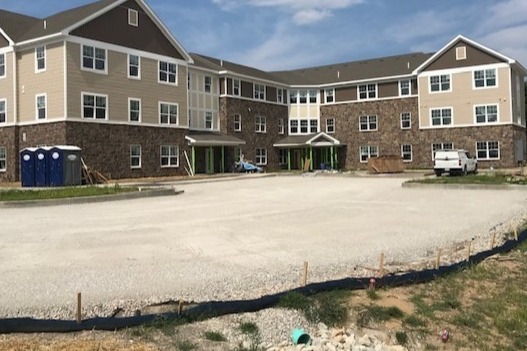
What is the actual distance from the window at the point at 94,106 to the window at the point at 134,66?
113 inches

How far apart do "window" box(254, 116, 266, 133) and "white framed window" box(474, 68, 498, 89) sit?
18196 millimetres

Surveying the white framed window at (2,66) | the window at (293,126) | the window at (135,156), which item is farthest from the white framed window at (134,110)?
the window at (293,126)

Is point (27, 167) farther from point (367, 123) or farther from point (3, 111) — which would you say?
point (367, 123)

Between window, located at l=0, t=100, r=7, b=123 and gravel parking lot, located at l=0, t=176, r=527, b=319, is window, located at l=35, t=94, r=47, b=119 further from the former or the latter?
gravel parking lot, located at l=0, t=176, r=527, b=319

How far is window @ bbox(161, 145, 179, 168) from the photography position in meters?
35.3

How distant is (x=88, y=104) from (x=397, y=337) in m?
27.5

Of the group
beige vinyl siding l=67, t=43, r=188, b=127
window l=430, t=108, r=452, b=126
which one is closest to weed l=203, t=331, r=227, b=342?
beige vinyl siding l=67, t=43, r=188, b=127

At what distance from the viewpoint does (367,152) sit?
156 ft

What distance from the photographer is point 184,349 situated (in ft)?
17.4

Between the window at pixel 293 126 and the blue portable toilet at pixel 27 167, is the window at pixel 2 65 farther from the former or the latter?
the window at pixel 293 126

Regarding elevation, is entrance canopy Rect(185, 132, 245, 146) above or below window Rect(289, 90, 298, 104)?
below

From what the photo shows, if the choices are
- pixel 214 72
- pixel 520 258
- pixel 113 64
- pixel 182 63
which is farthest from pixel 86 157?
pixel 520 258

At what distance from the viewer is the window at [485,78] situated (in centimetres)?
4100

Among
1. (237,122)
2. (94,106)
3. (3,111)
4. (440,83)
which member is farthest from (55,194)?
(440,83)
